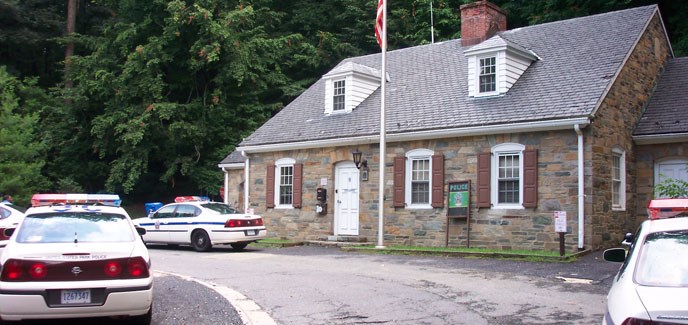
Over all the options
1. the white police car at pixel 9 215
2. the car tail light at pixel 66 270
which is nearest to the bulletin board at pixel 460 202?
the white police car at pixel 9 215

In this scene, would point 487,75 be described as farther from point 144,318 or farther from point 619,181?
point 144,318

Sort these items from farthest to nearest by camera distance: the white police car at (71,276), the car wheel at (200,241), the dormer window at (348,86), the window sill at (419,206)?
1. the dormer window at (348,86)
2. the window sill at (419,206)
3. the car wheel at (200,241)
4. the white police car at (71,276)

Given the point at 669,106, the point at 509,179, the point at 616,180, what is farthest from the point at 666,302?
the point at 669,106

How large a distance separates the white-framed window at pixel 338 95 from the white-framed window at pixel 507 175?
6.85m

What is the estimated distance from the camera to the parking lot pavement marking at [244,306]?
8.32 meters

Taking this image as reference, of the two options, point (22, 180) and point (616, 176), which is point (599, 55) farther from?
point (22, 180)

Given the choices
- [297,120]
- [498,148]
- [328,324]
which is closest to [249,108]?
[297,120]

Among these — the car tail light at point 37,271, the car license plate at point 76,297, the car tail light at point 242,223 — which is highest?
the car tail light at point 242,223

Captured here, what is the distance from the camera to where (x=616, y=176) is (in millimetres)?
17844

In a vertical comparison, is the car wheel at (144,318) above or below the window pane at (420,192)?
below

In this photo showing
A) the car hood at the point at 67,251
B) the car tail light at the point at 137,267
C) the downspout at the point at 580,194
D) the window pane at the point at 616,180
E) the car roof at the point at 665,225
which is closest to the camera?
the car roof at the point at 665,225

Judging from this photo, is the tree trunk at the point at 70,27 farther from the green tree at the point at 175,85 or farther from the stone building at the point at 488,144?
the stone building at the point at 488,144

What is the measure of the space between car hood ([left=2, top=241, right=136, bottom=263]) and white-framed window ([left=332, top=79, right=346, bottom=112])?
15.5 metres

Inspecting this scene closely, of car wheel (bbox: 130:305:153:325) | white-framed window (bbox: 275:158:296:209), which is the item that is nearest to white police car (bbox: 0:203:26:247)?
car wheel (bbox: 130:305:153:325)
